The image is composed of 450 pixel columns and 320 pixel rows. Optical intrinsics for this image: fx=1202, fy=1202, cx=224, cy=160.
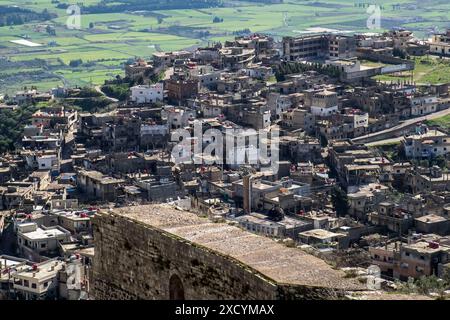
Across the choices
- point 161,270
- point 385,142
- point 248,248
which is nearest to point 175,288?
point 161,270

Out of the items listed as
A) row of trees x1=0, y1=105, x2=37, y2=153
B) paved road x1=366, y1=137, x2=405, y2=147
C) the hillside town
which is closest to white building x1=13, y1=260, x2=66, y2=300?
the hillside town

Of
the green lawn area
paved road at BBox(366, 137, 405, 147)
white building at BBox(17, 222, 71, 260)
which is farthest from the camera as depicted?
the green lawn area

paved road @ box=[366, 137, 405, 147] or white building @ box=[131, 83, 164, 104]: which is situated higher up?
white building @ box=[131, 83, 164, 104]

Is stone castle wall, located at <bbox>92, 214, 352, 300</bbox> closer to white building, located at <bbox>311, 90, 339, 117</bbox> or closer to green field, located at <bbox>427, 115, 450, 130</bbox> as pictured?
white building, located at <bbox>311, 90, 339, 117</bbox>

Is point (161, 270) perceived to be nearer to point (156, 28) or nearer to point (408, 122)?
point (408, 122)

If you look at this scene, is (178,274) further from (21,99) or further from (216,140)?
(21,99)

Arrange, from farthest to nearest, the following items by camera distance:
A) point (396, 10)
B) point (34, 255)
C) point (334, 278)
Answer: point (396, 10) < point (34, 255) < point (334, 278)
